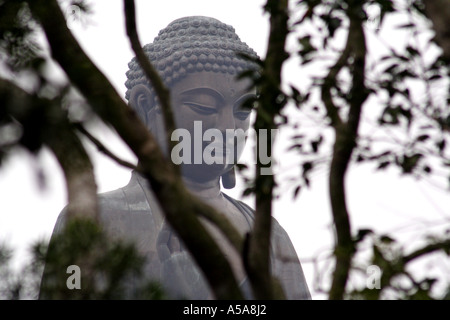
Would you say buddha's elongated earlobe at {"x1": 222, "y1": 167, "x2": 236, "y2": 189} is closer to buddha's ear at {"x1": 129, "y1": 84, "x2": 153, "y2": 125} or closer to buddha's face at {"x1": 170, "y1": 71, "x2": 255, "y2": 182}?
buddha's face at {"x1": 170, "y1": 71, "x2": 255, "y2": 182}

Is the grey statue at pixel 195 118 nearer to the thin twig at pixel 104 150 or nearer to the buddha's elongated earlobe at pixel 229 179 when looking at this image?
the buddha's elongated earlobe at pixel 229 179

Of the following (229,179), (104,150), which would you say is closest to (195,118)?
(229,179)

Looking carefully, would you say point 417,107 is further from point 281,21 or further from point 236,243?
point 236,243

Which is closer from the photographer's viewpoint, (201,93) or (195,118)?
(195,118)

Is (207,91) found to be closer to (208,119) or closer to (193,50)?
(208,119)

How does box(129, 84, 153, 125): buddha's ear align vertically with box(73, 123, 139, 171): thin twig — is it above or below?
above

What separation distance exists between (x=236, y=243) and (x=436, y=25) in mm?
1122

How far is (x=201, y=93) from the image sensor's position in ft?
25.7

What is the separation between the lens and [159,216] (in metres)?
7.68

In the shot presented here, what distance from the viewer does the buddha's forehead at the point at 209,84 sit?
780 centimetres

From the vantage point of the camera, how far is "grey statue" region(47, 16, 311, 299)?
24.6 feet

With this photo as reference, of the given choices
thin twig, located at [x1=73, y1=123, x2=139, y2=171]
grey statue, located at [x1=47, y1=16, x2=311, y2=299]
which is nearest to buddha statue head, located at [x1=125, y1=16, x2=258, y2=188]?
grey statue, located at [x1=47, y1=16, x2=311, y2=299]

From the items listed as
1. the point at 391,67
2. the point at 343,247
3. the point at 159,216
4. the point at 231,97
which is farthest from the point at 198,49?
the point at 343,247

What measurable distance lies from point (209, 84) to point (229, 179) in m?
0.81
